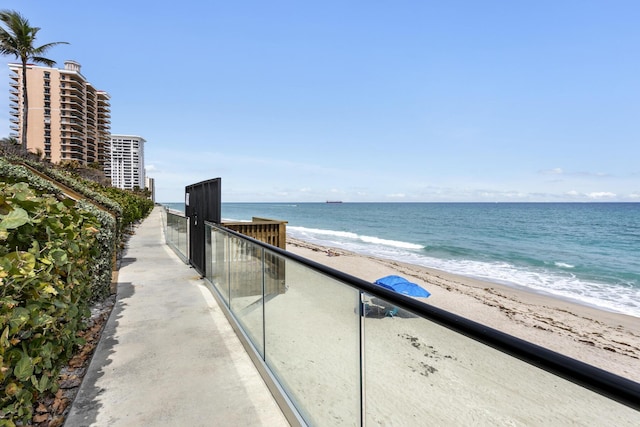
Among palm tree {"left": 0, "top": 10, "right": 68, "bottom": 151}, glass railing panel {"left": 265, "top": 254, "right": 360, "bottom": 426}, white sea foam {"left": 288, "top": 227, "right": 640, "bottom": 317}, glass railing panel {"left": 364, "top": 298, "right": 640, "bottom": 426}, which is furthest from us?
palm tree {"left": 0, "top": 10, "right": 68, "bottom": 151}

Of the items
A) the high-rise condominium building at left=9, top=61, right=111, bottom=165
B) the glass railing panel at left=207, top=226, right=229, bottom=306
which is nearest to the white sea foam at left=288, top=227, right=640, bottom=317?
the glass railing panel at left=207, top=226, right=229, bottom=306

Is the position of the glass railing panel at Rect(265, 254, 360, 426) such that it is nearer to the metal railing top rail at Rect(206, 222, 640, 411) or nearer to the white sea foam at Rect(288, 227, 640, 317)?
the metal railing top rail at Rect(206, 222, 640, 411)

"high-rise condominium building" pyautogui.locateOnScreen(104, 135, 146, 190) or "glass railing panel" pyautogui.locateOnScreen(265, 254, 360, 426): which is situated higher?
"high-rise condominium building" pyautogui.locateOnScreen(104, 135, 146, 190)

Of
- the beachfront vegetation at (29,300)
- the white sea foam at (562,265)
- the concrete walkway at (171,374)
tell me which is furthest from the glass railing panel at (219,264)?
the white sea foam at (562,265)

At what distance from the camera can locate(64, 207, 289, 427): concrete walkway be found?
2.58 metres

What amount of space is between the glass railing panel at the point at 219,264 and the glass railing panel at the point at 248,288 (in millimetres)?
348

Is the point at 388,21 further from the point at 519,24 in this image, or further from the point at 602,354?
the point at 602,354

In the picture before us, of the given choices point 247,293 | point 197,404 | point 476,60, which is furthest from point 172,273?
point 476,60

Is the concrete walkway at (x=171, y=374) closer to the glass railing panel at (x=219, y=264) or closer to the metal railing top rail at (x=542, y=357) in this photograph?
the glass railing panel at (x=219, y=264)

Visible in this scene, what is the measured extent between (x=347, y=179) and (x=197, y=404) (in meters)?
97.7

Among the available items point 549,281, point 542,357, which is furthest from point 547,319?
point 542,357

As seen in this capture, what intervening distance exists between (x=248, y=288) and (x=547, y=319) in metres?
10.0

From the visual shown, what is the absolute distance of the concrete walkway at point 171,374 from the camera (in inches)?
102

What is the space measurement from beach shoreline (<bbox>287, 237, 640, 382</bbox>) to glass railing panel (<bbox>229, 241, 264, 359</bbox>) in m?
7.48
